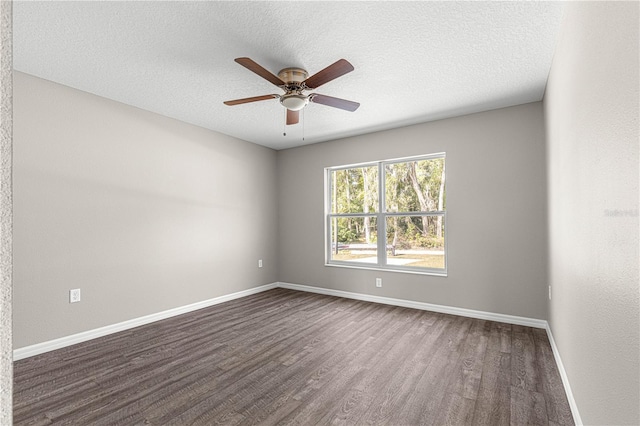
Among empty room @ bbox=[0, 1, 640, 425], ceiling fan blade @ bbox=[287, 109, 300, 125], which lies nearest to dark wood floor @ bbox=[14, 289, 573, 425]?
empty room @ bbox=[0, 1, 640, 425]

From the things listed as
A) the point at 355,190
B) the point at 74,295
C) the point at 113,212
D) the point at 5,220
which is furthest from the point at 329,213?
the point at 5,220

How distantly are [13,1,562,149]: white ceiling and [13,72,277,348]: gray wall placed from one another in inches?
14.7

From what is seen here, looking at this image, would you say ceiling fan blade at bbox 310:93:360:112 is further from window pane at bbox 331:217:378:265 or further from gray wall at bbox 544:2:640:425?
window pane at bbox 331:217:378:265

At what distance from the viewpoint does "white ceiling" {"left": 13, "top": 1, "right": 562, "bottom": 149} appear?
206cm

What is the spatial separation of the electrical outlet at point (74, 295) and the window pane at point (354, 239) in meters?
3.32

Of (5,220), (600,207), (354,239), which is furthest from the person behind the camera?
(354,239)

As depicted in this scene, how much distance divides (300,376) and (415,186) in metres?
2.99

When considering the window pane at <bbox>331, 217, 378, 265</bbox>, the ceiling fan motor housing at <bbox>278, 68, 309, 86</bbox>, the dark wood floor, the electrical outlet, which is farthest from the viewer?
the window pane at <bbox>331, 217, 378, 265</bbox>

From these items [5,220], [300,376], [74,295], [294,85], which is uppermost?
[294,85]

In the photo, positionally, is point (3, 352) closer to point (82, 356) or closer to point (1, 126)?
point (1, 126)

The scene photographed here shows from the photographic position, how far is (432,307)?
416 cm

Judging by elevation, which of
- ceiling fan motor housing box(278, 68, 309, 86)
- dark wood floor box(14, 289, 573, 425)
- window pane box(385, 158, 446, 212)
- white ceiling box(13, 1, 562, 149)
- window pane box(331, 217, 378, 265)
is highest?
white ceiling box(13, 1, 562, 149)

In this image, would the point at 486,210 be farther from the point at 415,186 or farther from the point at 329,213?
the point at 329,213

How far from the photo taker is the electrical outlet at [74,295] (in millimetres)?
Answer: 3125
